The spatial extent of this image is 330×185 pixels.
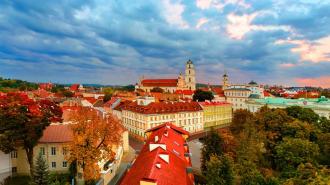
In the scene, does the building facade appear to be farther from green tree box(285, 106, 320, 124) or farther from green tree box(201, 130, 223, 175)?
green tree box(201, 130, 223, 175)

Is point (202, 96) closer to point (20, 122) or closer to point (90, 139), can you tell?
point (90, 139)

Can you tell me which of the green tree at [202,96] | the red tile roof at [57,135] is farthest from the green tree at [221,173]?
the green tree at [202,96]

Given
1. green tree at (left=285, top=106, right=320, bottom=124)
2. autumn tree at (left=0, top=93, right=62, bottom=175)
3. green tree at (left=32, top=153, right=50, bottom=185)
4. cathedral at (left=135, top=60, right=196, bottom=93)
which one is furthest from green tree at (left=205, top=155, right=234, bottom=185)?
cathedral at (left=135, top=60, right=196, bottom=93)

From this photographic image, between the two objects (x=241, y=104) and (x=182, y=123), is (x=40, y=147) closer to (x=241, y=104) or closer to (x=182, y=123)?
(x=182, y=123)

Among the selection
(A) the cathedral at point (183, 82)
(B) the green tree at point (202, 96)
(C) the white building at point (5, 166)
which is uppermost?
(A) the cathedral at point (183, 82)

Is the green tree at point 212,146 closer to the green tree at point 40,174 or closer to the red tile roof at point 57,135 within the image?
the red tile roof at point 57,135

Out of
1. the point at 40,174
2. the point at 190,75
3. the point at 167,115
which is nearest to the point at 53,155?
the point at 40,174
